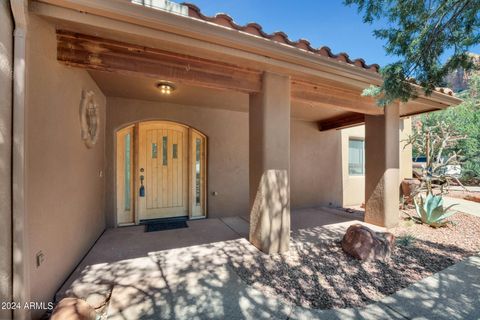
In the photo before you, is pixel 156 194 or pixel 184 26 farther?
pixel 156 194

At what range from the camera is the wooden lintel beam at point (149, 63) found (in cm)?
226

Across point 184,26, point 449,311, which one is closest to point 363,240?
point 449,311

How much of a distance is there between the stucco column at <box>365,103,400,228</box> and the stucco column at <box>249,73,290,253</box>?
8.06 ft

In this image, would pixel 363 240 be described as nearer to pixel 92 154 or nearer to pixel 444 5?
pixel 444 5

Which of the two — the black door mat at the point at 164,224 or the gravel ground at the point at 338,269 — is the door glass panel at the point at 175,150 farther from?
the gravel ground at the point at 338,269

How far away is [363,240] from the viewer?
3.00m

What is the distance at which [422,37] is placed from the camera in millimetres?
2172

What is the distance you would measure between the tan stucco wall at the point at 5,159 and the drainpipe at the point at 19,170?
0.08 ft

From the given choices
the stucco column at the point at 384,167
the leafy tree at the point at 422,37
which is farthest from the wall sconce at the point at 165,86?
the stucco column at the point at 384,167

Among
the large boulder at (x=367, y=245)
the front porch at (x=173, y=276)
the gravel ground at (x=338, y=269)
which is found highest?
the large boulder at (x=367, y=245)

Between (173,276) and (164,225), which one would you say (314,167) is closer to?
(164,225)

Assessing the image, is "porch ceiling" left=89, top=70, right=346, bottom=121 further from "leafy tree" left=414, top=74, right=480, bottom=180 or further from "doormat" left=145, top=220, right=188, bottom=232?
"leafy tree" left=414, top=74, right=480, bottom=180

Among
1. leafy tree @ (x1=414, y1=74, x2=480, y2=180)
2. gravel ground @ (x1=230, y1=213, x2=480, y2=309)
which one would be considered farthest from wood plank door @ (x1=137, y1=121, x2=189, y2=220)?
leafy tree @ (x1=414, y1=74, x2=480, y2=180)

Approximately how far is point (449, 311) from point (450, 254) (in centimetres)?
165
